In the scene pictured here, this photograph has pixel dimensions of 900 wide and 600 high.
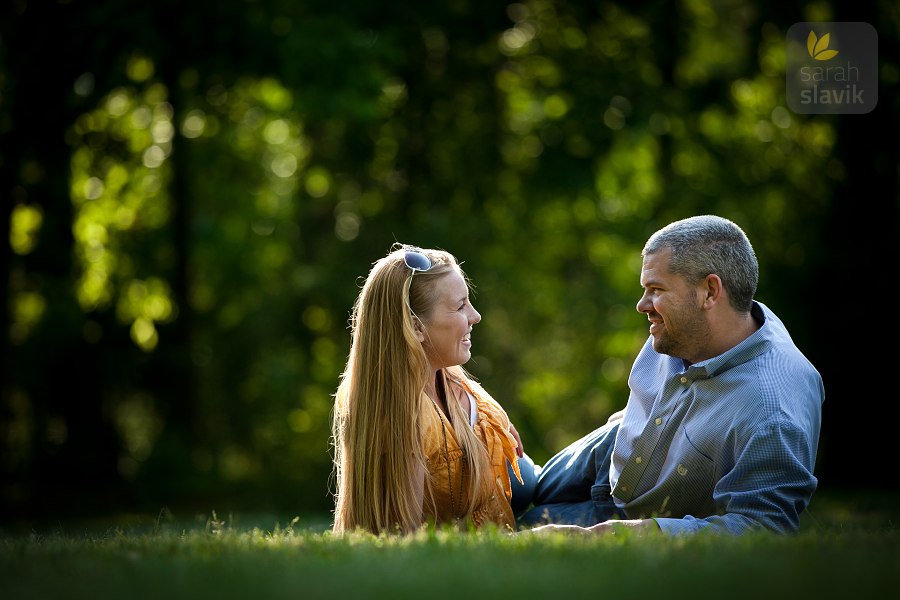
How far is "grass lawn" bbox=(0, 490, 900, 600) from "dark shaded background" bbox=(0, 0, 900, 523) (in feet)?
32.0

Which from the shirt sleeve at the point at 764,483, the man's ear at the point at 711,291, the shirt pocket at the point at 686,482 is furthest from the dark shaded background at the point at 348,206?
the shirt sleeve at the point at 764,483

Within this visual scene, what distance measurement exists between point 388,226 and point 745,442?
12.7 m

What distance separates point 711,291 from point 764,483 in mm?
999

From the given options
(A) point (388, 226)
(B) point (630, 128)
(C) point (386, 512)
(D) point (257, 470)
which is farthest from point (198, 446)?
(C) point (386, 512)

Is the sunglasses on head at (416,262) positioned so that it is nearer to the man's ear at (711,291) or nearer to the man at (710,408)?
the man at (710,408)

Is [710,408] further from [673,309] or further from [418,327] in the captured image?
[418,327]

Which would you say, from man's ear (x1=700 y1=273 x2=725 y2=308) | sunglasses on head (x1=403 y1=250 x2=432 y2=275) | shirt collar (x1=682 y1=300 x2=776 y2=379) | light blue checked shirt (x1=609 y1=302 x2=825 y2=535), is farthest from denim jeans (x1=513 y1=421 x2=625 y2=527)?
sunglasses on head (x1=403 y1=250 x2=432 y2=275)

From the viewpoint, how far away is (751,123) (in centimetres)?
1819

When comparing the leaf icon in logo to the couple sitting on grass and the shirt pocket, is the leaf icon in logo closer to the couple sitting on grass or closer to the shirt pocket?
the couple sitting on grass

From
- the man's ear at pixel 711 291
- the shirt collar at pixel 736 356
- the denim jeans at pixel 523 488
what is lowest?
the denim jeans at pixel 523 488

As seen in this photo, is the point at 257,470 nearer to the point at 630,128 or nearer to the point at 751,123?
the point at 630,128

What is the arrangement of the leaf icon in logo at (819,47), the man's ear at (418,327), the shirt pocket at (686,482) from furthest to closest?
the leaf icon in logo at (819,47) → the man's ear at (418,327) → the shirt pocket at (686,482)

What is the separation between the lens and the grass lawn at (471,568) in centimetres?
318

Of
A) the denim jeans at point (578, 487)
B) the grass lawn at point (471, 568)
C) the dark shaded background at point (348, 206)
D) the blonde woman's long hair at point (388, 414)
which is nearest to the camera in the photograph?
the grass lawn at point (471, 568)
